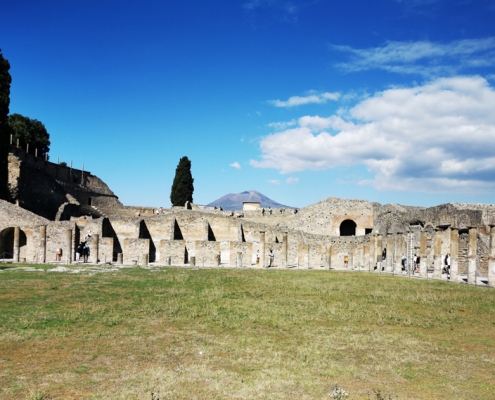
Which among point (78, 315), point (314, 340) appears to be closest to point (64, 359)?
point (78, 315)

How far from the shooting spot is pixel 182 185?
5650 cm

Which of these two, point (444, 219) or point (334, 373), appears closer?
point (334, 373)

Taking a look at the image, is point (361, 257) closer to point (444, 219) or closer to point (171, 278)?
point (444, 219)

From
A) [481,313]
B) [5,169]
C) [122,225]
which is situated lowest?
[481,313]

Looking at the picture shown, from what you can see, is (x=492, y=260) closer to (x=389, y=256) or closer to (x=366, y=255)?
(x=389, y=256)

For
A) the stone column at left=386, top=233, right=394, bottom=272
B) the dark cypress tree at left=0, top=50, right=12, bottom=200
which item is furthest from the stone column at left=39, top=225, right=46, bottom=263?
the stone column at left=386, top=233, right=394, bottom=272

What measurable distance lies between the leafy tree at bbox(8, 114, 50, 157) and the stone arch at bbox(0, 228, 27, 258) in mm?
25853

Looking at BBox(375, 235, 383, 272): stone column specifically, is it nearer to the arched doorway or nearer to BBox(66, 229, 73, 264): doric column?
the arched doorway

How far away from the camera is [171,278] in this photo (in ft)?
63.9

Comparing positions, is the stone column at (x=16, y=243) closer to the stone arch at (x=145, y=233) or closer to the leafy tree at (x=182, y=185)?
the stone arch at (x=145, y=233)

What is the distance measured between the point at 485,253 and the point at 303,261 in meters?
11.0

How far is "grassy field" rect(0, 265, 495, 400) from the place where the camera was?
243 inches

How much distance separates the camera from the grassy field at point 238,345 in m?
6.18

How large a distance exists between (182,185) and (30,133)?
1832 centimetres
